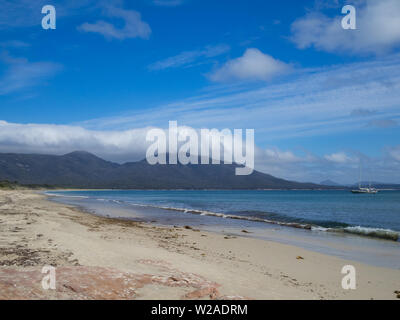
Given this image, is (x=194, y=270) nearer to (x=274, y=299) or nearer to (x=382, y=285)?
(x=274, y=299)

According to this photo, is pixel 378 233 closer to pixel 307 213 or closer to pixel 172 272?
pixel 172 272

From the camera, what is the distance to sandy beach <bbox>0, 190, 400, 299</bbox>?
6980 millimetres

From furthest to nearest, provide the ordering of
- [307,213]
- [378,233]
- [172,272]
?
1. [307,213]
2. [378,233]
3. [172,272]

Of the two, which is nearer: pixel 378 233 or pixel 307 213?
pixel 378 233

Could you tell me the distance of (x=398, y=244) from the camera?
63.3 ft

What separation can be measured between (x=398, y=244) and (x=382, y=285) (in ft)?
36.7

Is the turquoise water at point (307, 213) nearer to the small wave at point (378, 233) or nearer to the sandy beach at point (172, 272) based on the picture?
the small wave at point (378, 233)

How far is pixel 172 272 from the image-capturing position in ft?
29.6

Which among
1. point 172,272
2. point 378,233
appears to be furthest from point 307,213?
point 172,272

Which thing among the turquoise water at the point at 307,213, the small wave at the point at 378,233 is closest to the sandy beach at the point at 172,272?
the small wave at the point at 378,233

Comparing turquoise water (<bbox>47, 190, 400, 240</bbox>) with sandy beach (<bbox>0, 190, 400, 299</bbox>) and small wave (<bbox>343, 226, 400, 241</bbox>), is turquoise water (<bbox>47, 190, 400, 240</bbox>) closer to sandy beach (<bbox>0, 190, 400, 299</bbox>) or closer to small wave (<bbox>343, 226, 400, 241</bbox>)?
small wave (<bbox>343, 226, 400, 241</bbox>)

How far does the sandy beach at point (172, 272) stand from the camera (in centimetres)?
698

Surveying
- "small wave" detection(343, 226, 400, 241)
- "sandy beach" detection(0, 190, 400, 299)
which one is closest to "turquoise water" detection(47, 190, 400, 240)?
"small wave" detection(343, 226, 400, 241)
